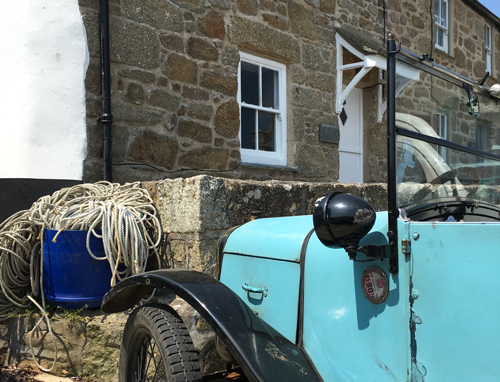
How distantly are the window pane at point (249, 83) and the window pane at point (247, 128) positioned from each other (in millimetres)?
151

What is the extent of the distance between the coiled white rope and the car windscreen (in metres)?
1.93

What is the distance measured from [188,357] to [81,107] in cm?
327

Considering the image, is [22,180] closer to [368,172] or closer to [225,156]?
[225,156]

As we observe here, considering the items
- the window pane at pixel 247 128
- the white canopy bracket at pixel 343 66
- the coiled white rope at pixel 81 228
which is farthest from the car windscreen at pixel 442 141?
the white canopy bracket at pixel 343 66

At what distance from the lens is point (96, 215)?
3.03 meters

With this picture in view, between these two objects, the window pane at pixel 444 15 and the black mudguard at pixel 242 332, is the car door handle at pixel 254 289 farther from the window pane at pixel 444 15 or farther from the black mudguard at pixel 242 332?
the window pane at pixel 444 15

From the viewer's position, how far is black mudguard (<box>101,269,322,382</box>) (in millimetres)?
1544

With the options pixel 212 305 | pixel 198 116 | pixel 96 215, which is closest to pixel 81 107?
pixel 198 116

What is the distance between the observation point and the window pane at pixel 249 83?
19.1 feet

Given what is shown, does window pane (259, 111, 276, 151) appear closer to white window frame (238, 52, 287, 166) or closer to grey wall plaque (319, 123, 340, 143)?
white window frame (238, 52, 287, 166)

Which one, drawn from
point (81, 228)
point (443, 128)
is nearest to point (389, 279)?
point (443, 128)

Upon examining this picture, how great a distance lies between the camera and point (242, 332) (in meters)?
1.64

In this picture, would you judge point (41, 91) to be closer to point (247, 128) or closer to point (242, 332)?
point (247, 128)

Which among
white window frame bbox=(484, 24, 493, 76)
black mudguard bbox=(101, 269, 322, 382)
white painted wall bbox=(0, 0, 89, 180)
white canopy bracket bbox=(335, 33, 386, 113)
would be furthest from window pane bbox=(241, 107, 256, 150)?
white window frame bbox=(484, 24, 493, 76)
